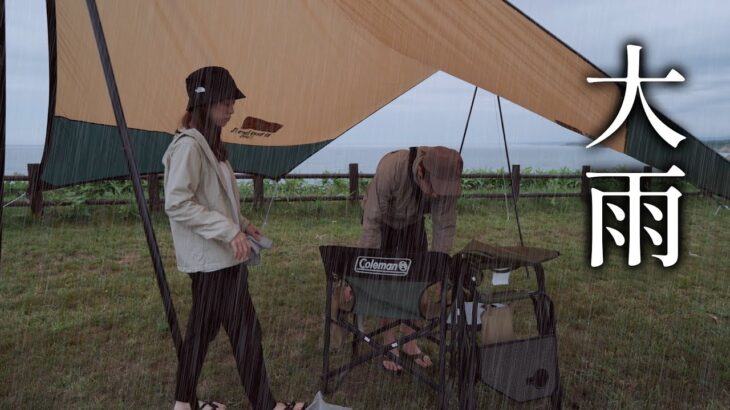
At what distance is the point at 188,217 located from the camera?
6.12 feet

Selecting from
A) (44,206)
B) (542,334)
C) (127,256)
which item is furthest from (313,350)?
(44,206)

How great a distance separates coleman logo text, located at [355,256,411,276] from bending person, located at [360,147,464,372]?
42cm

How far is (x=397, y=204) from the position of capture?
2.84 m

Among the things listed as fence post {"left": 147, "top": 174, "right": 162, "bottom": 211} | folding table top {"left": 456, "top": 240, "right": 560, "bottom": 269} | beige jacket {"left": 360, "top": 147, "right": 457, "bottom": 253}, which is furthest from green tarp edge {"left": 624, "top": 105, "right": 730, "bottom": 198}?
fence post {"left": 147, "top": 174, "right": 162, "bottom": 211}

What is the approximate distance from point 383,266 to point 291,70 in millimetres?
2046

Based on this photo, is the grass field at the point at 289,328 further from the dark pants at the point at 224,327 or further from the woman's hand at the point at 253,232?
the woman's hand at the point at 253,232

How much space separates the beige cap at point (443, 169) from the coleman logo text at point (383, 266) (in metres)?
0.47

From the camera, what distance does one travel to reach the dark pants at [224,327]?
2037 millimetres

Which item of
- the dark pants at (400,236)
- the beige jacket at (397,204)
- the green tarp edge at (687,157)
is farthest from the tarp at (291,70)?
the dark pants at (400,236)

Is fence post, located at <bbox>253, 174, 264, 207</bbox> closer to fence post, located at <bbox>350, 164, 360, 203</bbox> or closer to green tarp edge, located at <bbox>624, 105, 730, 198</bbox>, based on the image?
fence post, located at <bbox>350, 164, 360, 203</bbox>

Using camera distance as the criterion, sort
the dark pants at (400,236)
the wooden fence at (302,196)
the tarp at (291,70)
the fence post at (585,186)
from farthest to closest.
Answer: the fence post at (585,186) < the wooden fence at (302,196) < the dark pants at (400,236) < the tarp at (291,70)

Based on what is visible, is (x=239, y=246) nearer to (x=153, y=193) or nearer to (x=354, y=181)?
(x=153, y=193)

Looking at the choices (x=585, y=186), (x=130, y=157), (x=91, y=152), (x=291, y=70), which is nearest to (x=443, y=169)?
(x=130, y=157)

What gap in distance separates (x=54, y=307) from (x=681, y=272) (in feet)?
18.9
